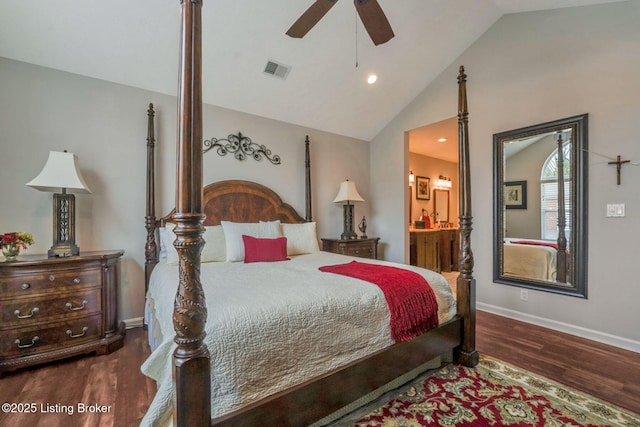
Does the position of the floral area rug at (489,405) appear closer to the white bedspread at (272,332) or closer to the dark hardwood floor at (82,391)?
the white bedspread at (272,332)

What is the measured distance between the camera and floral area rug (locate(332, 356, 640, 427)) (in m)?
1.60

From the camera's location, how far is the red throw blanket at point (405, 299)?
5.89 ft

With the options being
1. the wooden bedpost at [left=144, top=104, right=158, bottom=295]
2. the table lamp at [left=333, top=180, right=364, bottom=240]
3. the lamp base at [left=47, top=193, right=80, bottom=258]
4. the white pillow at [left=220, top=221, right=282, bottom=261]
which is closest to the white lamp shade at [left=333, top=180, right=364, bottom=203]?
the table lamp at [left=333, top=180, right=364, bottom=240]

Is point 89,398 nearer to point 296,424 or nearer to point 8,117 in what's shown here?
point 296,424

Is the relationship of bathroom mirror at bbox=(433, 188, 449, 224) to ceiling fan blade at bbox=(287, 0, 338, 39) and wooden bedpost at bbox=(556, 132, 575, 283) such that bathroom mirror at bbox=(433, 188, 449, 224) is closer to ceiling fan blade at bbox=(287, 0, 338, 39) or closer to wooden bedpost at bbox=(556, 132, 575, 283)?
wooden bedpost at bbox=(556, 132, 575, 283)

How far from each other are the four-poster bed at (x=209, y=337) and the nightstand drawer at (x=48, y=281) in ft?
3.97

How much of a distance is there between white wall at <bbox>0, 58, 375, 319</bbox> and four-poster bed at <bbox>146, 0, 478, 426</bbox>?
158cm

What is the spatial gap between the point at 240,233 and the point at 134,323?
144 centimetres

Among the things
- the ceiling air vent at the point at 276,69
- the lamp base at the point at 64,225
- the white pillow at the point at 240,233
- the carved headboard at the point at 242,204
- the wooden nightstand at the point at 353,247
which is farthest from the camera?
the wooden nightstand at the point at 353,247

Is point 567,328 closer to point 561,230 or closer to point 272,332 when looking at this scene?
point 561,230

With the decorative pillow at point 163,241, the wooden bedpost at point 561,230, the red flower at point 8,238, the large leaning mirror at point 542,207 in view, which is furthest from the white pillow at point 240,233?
the wooden bedpost at point 561,230

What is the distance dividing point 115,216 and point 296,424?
104 inches

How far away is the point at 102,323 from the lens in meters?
2.44

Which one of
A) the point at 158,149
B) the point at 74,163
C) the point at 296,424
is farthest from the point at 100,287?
the point at 296,424
